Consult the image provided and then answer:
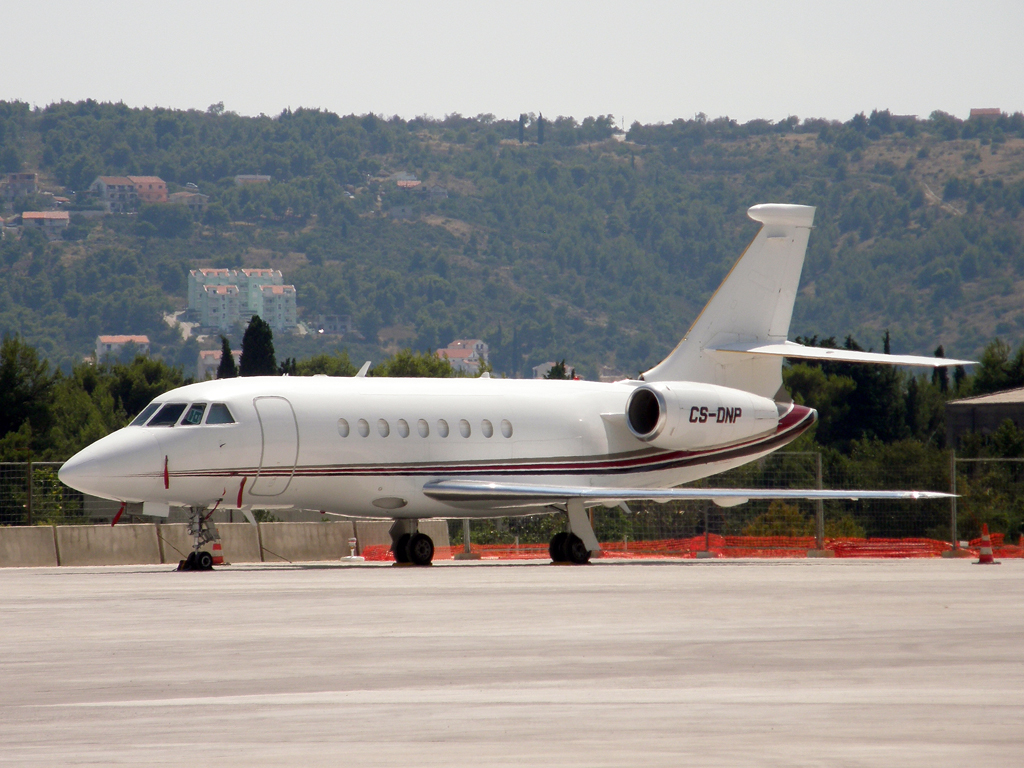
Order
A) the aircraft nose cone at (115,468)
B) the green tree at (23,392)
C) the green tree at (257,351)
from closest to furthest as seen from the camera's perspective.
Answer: the aircraft nose cone at (115,468)
the green tree at (23,392)
the green tree at (257,351)

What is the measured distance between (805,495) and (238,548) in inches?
383

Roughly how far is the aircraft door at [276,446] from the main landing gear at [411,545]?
2756 mm

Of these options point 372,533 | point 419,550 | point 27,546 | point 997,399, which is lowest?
point 997,399

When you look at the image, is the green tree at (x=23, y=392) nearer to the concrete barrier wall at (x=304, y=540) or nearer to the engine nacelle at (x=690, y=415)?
the concrete barrier wall at (x=304, y=540)

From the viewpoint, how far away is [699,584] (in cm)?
1738

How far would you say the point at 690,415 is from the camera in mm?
26688

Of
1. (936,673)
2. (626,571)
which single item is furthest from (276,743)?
(626,571)

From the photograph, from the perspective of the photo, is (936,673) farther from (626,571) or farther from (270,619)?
(626,571)

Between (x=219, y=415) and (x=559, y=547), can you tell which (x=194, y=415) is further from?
(x=559, y=547)

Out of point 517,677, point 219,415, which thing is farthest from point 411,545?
point 517,677

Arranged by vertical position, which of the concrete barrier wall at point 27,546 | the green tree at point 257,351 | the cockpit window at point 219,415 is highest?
the cockpit window at point 219,415

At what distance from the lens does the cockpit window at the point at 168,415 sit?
73.3 feet

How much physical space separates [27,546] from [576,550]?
879 centimetres

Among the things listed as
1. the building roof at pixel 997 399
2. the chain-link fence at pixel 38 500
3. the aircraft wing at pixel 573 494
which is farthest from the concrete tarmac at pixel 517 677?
the building roof at pixel 997 399
